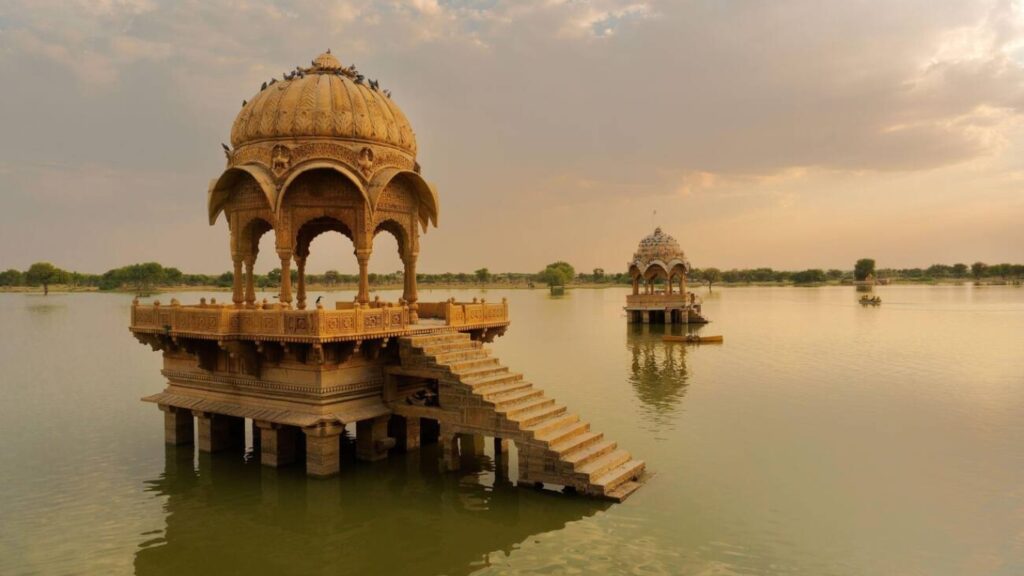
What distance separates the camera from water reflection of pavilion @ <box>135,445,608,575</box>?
9.35m

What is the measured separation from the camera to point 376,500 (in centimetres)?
1156

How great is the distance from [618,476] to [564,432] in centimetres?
113

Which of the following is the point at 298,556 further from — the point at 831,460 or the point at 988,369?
the point at 988,369

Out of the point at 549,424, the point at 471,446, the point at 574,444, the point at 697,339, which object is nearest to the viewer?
the point at 574,444

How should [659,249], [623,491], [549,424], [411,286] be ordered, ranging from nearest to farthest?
1. [623,491]
2. [549,424]
3. [411,286]
4. [659,249]

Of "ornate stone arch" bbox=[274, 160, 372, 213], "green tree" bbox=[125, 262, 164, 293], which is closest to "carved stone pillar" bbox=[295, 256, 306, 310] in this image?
"ornate stone arch" bbox=[274, 160, 372, 213]

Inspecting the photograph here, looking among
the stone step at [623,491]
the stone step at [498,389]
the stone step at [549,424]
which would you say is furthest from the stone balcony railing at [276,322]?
the stone step at [623,491]

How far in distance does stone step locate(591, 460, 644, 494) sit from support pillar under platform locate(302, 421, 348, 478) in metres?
4.74

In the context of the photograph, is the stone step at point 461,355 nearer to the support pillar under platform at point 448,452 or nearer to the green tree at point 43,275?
the support pillar under platform at point 448,452

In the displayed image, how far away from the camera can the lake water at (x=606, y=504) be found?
9320 millimetres

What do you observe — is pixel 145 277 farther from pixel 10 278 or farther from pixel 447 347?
pixel 447 347

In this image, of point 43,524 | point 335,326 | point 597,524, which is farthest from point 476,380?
point 43,524

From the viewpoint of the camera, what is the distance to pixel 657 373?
85.0 ft

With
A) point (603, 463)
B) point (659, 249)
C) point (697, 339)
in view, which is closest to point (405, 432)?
point (603, 463)
